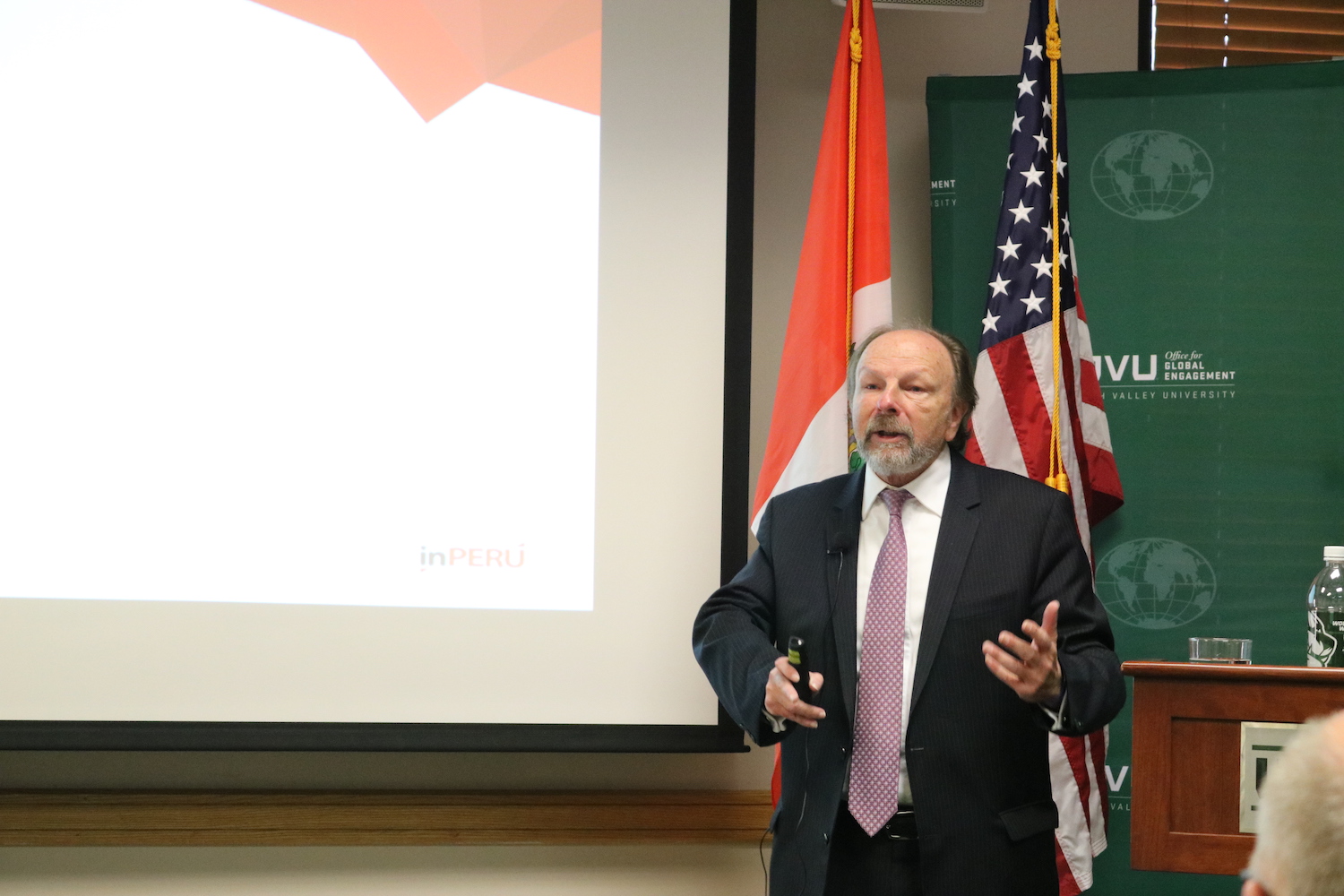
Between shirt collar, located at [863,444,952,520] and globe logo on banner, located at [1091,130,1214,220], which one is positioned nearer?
shirt collar, located at [863,444,952,520]

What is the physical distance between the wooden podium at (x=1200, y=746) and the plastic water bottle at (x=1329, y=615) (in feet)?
0.84

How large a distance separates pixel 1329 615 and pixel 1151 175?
4.85 ft

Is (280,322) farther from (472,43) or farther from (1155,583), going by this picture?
(1155,583)

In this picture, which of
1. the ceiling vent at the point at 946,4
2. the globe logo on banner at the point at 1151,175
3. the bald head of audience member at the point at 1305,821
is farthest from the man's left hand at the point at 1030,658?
the ceiling vent at the point at 946,4

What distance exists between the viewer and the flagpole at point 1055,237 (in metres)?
2.54

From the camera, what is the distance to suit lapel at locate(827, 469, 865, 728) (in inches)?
74.3

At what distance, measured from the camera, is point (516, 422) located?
8.88ft

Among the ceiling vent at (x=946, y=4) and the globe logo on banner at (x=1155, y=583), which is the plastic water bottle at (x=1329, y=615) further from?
the ceiling vent at (x=946, y=4)

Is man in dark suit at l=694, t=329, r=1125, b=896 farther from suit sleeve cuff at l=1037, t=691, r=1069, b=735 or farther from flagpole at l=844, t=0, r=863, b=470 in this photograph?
flagpole at l=844, t=0, r=863, b=470

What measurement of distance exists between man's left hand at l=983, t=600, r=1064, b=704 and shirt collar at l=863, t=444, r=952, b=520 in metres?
0.39

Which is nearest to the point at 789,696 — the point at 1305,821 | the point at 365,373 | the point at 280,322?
the point at 1305,821

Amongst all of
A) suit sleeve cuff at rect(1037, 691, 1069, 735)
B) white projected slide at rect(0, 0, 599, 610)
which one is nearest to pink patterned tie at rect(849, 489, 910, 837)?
suit sleeve cuff at rect(1037, 691, 1069, 735)

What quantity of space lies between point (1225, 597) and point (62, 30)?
3.31 m

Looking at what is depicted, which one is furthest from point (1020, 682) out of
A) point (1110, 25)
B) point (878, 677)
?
point (1110, 25)
